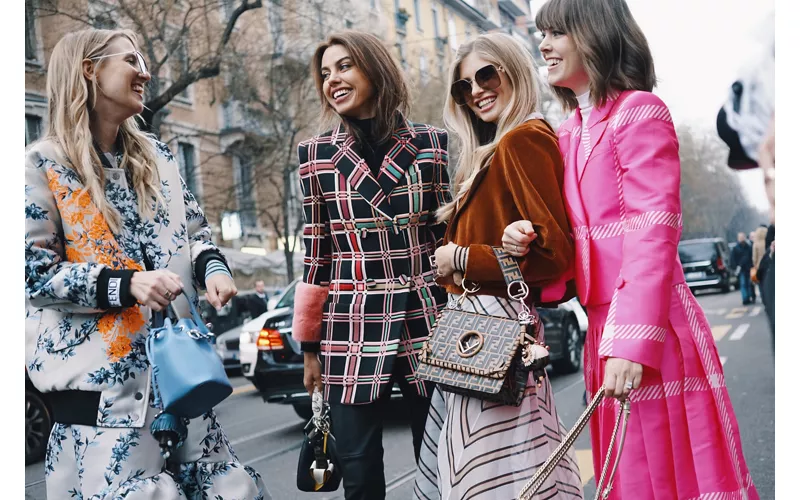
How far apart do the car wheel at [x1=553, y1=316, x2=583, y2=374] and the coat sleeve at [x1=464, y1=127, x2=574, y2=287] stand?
7349mm

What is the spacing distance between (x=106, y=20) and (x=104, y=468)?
411 inches

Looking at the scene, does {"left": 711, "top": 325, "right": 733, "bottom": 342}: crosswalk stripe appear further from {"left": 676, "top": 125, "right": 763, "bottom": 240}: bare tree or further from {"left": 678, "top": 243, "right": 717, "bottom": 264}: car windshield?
{"left": 678, "top": 243, "right": 717, "bottom": 264}: car windshield

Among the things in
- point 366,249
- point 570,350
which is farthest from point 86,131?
point 570,350

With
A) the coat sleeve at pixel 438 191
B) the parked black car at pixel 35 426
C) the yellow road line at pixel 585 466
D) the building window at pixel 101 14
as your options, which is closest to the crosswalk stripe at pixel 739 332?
the yellow road line at pixel 585 466

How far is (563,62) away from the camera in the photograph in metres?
2.26

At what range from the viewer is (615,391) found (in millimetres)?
1992

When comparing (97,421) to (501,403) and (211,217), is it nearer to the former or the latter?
(501,403)

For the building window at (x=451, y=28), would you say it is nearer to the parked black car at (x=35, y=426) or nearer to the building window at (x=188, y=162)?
the parked black car at (x=35, y=426)

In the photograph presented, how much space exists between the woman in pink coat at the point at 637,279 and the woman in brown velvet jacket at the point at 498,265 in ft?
0.22

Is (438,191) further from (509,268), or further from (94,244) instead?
(94,244)

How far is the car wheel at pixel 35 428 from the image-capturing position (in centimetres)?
650

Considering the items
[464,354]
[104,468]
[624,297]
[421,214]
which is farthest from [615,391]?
[104,468]

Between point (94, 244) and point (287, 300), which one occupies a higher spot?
point (94, 244)

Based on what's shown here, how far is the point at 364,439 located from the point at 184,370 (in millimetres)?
738
